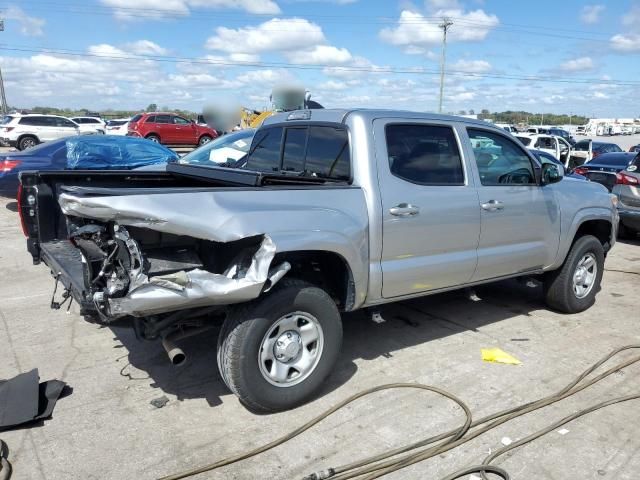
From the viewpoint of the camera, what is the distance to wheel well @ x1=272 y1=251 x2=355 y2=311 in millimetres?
3922

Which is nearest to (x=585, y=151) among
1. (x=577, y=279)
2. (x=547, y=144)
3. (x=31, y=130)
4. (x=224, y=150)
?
(x=547, y=144)

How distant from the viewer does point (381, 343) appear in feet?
16.4

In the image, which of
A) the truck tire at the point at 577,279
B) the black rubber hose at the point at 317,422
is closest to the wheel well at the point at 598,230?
the truck tire at the point at 577,279

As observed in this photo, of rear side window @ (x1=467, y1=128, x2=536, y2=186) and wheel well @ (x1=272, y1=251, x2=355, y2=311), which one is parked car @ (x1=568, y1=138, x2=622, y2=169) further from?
wheel well @ (x1=272, y1=251, x2=355, y2=311)

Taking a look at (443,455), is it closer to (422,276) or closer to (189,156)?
(422,276)

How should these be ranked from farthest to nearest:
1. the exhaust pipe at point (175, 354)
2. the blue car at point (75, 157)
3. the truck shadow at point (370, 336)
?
the blue car at point (75, 157) < the truck shadow at point (370, 336) < the exhaust pipe at point (175, 354)

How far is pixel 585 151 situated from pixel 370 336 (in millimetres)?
23261

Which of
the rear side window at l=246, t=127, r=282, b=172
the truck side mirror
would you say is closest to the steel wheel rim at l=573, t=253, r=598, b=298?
the truck side mirror

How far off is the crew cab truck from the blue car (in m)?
6.56

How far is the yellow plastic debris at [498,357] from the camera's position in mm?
4648

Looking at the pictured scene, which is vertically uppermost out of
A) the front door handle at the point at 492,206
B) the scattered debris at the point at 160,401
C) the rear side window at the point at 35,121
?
the rear side window at the point at 35,121

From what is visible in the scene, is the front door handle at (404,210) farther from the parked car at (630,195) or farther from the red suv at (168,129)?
the red suv at (168,129)

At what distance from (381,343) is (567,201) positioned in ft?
7.87

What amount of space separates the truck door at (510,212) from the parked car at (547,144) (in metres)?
14.4
